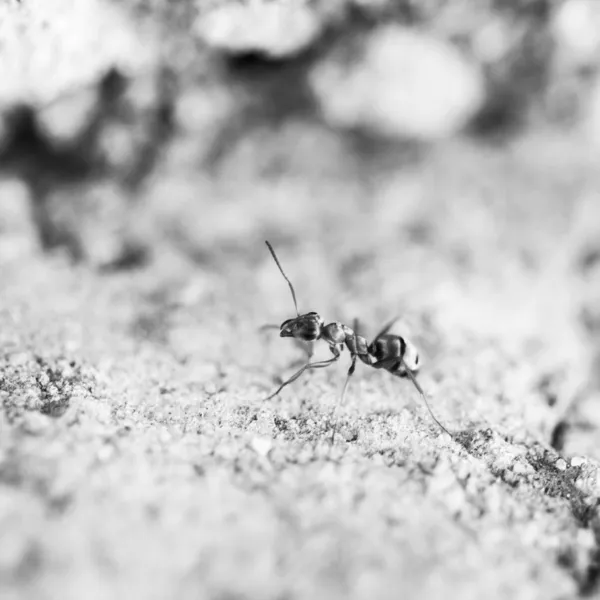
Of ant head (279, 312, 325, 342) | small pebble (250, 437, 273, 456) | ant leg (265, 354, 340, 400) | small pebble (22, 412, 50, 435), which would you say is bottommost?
ant leg (265, 354, 340, 400)

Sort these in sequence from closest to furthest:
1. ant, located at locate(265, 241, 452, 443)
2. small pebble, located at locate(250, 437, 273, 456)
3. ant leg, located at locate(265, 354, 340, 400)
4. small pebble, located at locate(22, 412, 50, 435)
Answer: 1. small pebble, located at locate(22, 412, 50, 435)
2. small pebble, located at locate(250, 437, 273, 456)
3. ant leg, located at locate(265, 354, 340, 400)
4. ant, located at locate(265, 241, 452, 443)

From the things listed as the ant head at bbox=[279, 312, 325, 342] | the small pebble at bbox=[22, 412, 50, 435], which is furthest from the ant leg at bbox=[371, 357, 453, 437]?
the small pebble at bbox=[22, 412, 50, 435]

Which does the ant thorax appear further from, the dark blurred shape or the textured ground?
the dark blurred shape

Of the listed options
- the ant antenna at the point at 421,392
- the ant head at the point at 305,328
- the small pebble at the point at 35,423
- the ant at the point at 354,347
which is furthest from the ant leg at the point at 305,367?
the small pebble at the point at 35,423

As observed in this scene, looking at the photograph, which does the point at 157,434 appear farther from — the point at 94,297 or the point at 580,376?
the point at 580,376

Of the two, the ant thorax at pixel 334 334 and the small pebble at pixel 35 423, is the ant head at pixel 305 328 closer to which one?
the ant thorax at pixel 334 334
